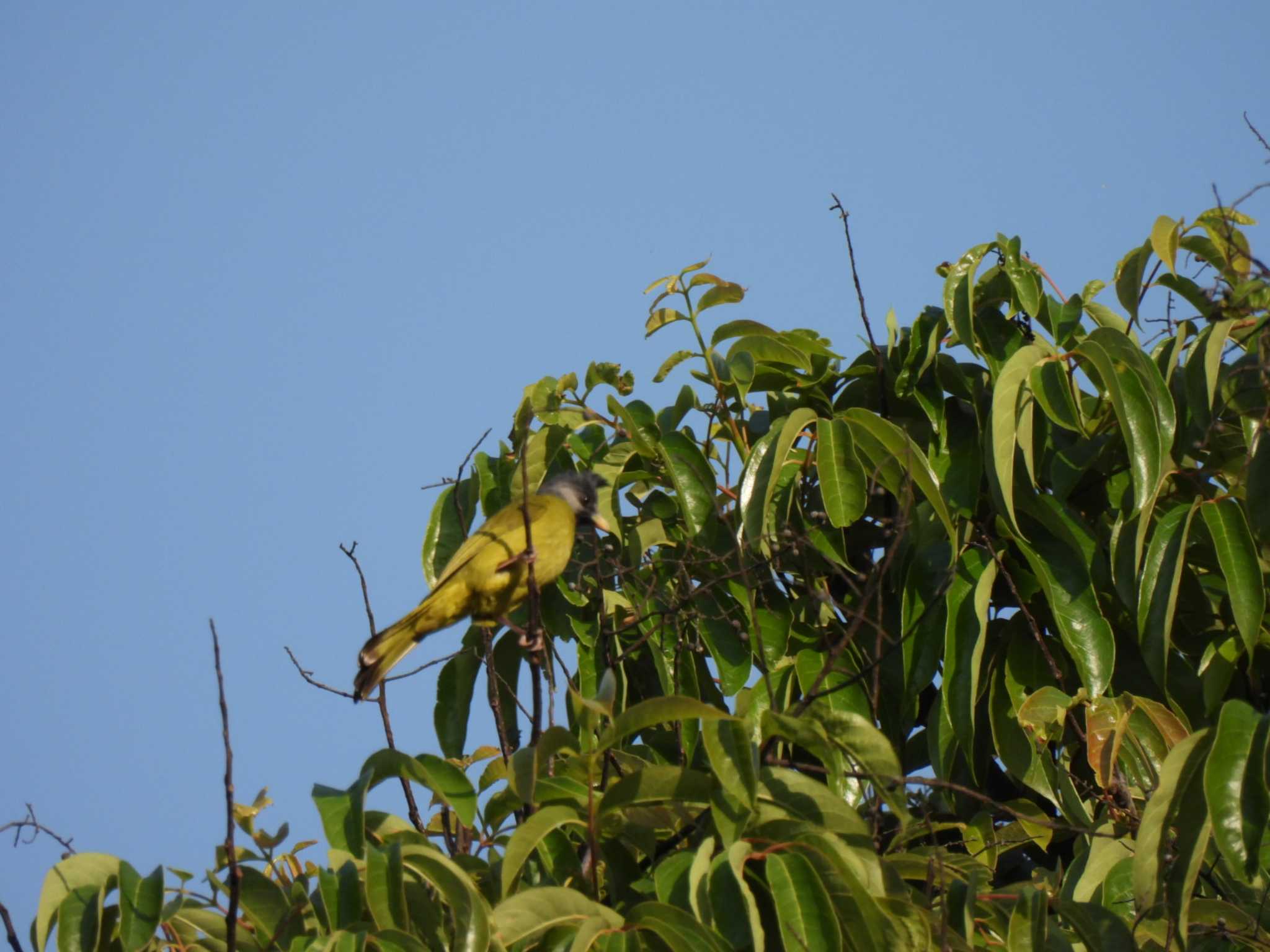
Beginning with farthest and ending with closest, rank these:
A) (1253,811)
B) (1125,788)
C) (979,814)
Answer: (979,814) → (1125,788) → (1253,811)

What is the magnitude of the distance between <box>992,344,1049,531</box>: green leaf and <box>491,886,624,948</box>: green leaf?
1.53 m

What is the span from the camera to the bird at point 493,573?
14.1 feet

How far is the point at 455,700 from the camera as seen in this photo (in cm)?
388

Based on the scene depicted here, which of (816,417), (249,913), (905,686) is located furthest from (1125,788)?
(249,913)

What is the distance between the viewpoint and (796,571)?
3793 millimetres

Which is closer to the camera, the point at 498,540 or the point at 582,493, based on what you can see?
the point at 582,493

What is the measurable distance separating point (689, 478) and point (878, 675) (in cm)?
79

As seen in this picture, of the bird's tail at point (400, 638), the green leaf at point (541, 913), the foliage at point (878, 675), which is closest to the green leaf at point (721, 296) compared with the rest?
the foliage at point (878, 675)

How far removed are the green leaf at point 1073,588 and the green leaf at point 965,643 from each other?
0.54 feet

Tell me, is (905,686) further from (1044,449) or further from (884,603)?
(1044,449)

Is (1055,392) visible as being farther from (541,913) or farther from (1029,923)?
(541,913)

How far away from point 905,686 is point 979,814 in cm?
37

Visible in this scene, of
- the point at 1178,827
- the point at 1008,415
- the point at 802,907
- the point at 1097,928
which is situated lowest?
the point at 1097,928

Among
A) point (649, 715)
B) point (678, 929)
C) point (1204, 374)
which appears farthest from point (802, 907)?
Answer: point (1204, 374)
